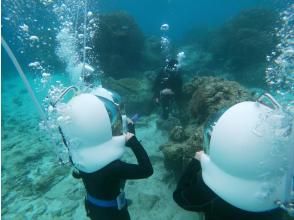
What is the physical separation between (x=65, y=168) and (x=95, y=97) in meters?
5.18

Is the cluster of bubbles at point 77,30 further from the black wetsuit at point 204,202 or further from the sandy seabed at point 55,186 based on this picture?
the black wetsuit at point 204,202

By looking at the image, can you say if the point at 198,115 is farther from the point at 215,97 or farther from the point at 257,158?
the point at 257,158

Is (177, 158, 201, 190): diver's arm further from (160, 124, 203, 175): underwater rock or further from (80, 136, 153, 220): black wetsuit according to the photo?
(160, 124, 203, 175): underwater rock

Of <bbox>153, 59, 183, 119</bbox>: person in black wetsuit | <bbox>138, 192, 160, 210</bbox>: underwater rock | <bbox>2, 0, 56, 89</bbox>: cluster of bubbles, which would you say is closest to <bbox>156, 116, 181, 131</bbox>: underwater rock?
<bbox>153, 59, 183, 119</bbox>: person in black wetsuit

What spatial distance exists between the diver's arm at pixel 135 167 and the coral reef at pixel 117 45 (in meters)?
11.7

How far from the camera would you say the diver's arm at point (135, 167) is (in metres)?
2.78

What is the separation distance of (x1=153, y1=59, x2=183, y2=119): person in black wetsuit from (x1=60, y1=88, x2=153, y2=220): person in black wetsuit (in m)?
5.00

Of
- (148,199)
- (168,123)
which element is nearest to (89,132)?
(148,199)

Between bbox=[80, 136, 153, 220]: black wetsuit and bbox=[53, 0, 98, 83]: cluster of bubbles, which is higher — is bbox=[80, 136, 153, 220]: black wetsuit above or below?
below

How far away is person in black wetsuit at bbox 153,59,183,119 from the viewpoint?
7.94m

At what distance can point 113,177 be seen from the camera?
2846mm

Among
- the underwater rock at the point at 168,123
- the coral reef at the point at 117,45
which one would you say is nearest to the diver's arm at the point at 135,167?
the underwater rock at the point at 168,123

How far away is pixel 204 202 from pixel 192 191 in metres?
0.15

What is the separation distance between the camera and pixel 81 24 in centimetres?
1881
